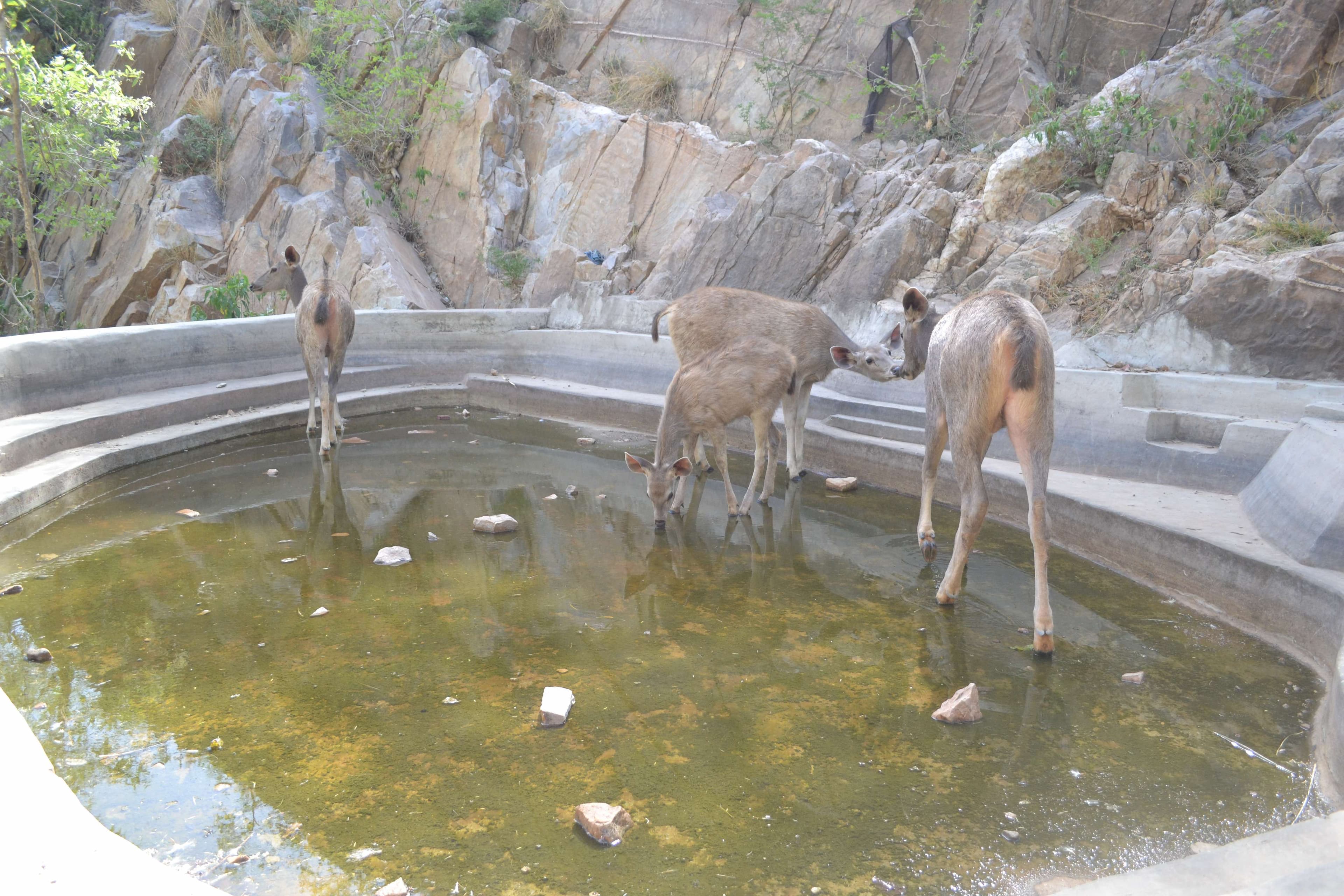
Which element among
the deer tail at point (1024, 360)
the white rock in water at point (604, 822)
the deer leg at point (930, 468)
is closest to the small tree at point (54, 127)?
the deer leg at point (930, 468)

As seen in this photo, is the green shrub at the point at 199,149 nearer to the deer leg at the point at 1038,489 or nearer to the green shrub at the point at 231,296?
the green shrub at the point at 231,296

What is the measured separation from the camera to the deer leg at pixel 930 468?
6527 millimetres

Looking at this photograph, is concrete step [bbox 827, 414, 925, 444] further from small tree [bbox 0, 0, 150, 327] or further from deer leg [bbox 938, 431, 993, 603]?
small tree [bbox 0, 0, 150, 327]

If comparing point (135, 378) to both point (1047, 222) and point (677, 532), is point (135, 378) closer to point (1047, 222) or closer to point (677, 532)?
point (677, 532)

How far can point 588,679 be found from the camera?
4875mm

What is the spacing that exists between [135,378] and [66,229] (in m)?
14.8

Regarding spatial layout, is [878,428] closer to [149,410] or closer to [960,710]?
[960,710]

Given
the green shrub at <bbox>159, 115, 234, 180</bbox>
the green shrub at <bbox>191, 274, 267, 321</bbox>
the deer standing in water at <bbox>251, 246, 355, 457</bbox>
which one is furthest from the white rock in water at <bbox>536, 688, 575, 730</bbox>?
the green shrub at <bbox>159, 115, 234, 180</bbox>

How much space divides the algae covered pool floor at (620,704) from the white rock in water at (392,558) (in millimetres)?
87

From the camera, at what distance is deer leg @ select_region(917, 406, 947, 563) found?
653 cm

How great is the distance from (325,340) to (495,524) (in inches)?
144

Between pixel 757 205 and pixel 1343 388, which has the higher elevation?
pixel 757 205

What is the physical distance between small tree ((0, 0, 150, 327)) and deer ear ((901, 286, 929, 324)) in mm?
12001

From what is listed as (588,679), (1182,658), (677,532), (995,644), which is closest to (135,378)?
(677,532)
